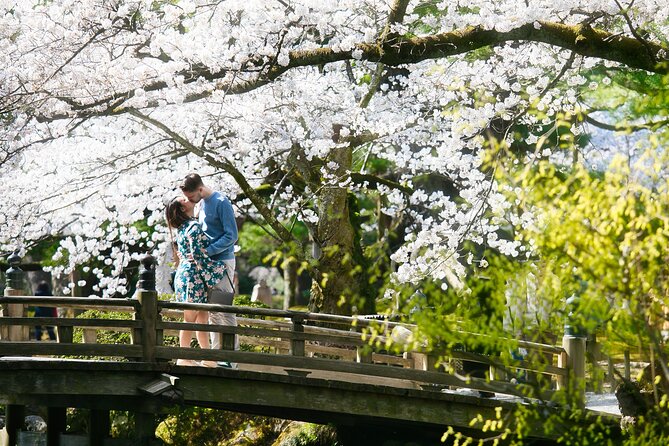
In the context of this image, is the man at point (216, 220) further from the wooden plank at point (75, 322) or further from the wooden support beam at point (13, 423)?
the wooden support beam at point (13, 423)

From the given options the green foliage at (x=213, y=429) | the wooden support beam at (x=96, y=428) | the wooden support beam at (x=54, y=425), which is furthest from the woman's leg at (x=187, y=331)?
the green foliage at (x=213, y=429)

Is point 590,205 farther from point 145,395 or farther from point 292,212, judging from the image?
point 292,212

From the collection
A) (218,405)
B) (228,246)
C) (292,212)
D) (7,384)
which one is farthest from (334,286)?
(7,384)

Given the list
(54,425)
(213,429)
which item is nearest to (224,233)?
(54,425)

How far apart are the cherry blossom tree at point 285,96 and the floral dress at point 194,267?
114cm

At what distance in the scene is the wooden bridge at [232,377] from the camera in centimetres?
1127

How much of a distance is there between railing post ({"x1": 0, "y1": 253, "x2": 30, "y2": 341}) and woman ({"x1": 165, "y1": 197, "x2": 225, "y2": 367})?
87.0 inches

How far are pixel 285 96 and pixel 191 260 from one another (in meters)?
4.20

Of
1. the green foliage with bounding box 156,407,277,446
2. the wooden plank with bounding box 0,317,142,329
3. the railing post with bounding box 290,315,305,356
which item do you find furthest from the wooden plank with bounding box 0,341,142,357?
the green foliage with bounding box 156,407,277,446

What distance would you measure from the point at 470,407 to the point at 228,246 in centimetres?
342

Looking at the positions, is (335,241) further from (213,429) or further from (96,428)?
(96,428)

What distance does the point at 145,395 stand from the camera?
11352 mm

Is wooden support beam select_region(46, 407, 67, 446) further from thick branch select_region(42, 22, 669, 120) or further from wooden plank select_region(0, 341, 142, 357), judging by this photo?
thick branch select_region(42, 22, 669, 120)

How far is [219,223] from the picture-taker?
10992 mm
